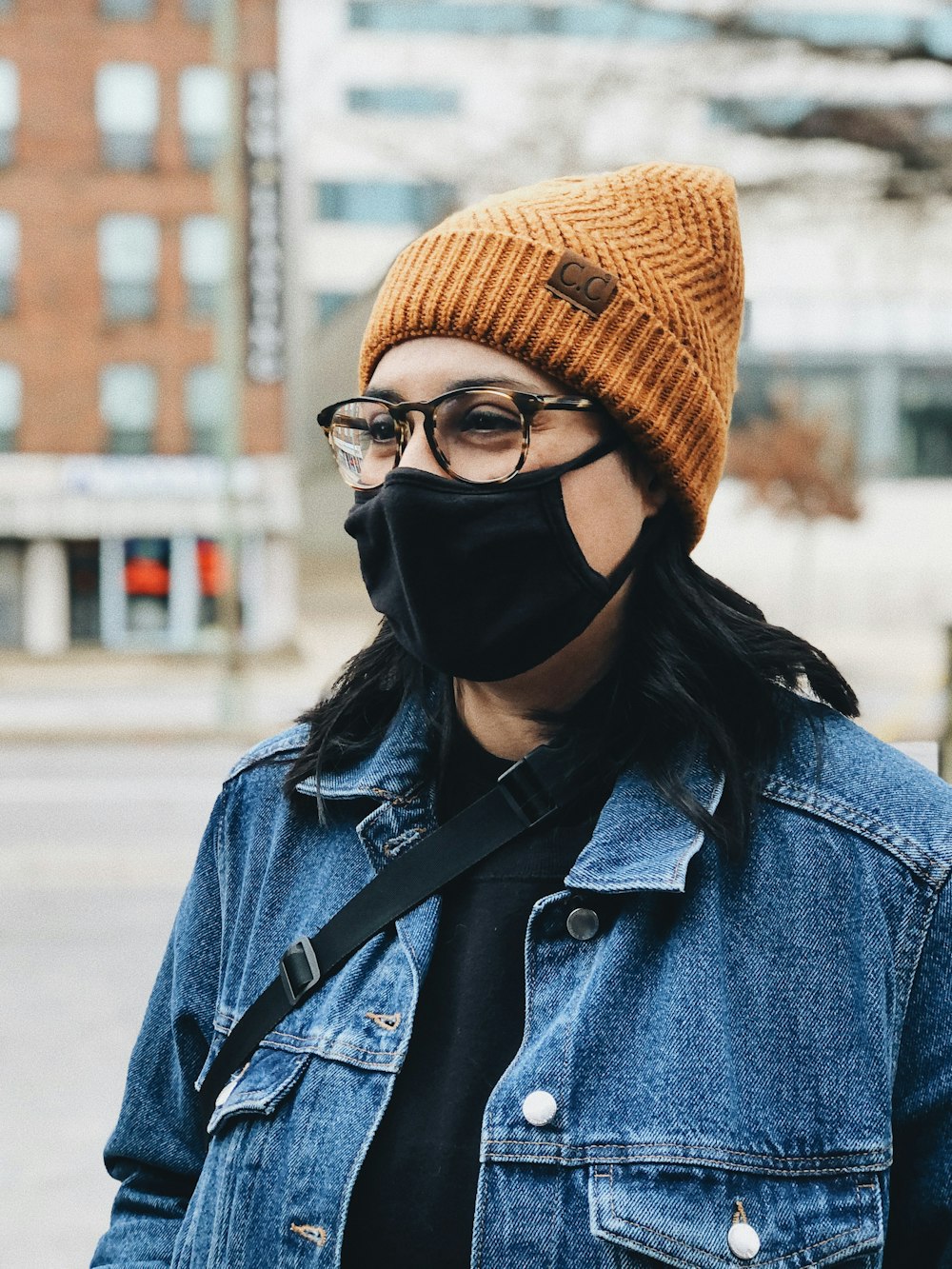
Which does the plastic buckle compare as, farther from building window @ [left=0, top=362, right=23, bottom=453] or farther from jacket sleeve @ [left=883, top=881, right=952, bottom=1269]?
building window @ [left=0, top=362, right=23, bottom=453]

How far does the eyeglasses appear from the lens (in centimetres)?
150

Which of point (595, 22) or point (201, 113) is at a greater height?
point (201, 113)

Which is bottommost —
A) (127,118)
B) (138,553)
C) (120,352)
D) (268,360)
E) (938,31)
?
(138,553)

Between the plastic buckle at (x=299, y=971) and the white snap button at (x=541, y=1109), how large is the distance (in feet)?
1.01

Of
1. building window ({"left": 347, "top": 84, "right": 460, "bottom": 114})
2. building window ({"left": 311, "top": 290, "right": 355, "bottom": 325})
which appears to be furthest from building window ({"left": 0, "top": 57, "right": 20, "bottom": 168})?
building window ({"left": 311, "top": 290, "right": 355, "bottom": 325})

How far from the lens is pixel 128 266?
933 inches

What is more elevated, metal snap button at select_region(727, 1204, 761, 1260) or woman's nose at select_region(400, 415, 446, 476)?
woman's nose at select_region(400, 415, 446, 476)

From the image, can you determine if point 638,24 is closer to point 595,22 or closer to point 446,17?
point 595,22

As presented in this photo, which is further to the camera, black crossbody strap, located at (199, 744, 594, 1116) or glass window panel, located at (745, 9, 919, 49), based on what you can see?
glass window panel, located at (745, 9, 919, 49)

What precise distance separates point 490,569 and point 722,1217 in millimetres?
733

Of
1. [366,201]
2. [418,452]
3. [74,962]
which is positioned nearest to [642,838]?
[418,452]

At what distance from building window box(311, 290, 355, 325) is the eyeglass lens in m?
30.3

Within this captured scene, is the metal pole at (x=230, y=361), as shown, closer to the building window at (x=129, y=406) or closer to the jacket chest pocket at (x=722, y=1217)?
the building window at (x=129, y=406)

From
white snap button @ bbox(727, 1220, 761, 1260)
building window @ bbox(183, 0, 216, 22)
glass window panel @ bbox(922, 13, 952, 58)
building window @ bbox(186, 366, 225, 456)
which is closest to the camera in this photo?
white snap button @ bbox(727, 1220, 761, 1260)
